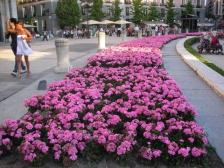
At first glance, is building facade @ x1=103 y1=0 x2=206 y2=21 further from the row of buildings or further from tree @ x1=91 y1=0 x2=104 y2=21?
tree @ x1=91 y1=0 x2=104 y2=21

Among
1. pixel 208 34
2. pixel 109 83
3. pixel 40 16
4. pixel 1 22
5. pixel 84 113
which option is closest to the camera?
pixel 84 113

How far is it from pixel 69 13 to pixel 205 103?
62161mm

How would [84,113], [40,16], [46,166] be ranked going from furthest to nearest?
[40,16], [84,113], [46,166]

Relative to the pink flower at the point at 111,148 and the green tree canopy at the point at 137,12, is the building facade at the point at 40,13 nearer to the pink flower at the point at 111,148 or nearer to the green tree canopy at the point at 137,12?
the green tree canopy at the point at 137,12

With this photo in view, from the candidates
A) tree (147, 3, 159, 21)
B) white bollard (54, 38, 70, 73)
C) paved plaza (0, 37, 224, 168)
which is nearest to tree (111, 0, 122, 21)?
tree (147, 3, 159, 21)

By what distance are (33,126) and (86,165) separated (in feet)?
3.77

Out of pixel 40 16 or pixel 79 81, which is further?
pixel 40 16

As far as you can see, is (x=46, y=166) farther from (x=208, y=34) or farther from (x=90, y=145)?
(x=208, y=34)

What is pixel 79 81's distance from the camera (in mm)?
9289

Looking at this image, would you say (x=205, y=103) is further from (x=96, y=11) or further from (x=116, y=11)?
(x=116, y=11)

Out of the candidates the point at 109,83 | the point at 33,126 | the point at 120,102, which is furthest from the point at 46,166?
the point at 109,83

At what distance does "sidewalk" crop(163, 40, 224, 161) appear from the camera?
6.25 meters

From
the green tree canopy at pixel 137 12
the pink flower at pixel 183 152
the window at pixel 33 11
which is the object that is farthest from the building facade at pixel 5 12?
the green tree canopy at pixel 137 12

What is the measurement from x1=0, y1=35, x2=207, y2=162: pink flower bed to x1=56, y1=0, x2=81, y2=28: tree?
62.3 meters
